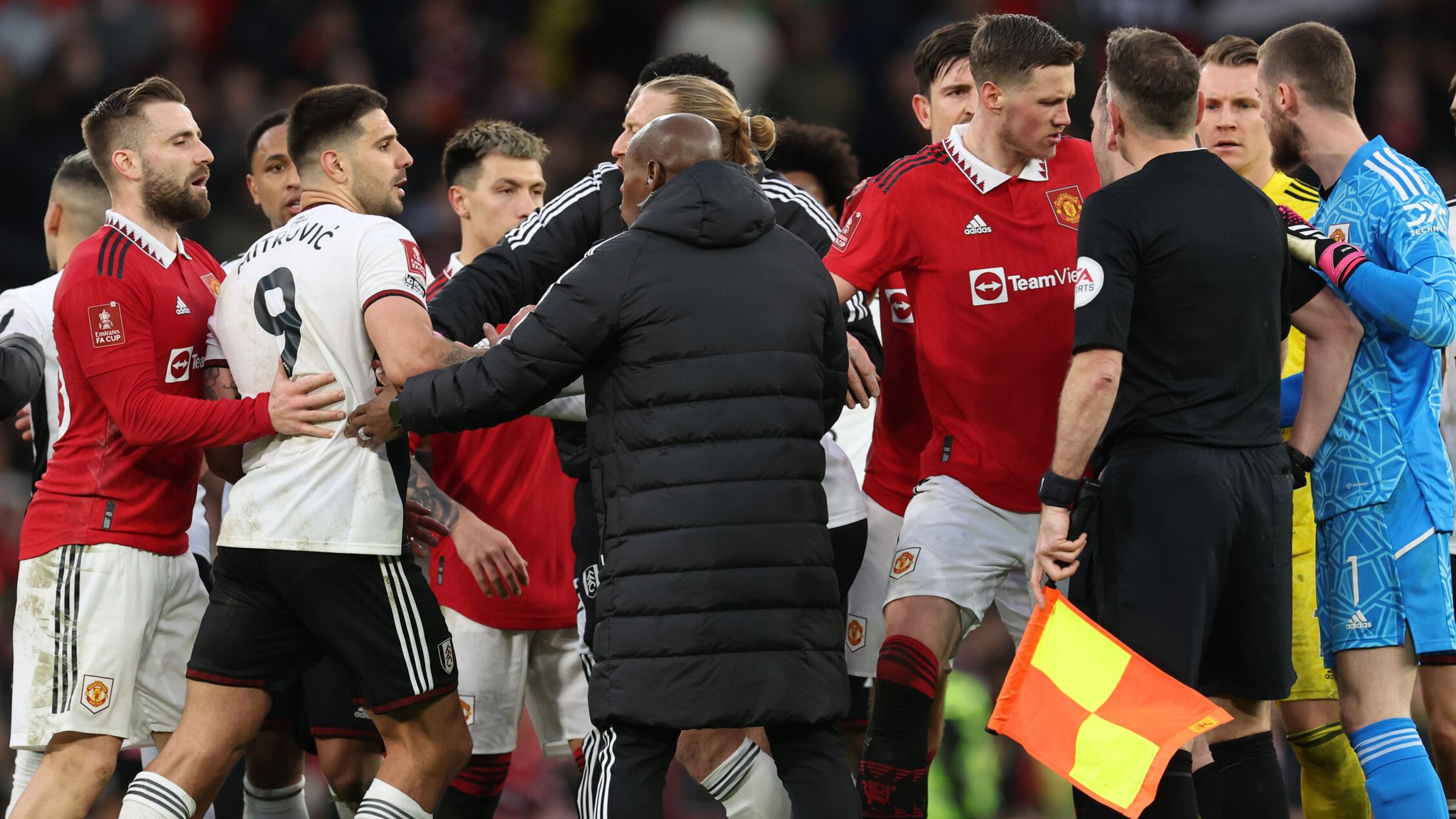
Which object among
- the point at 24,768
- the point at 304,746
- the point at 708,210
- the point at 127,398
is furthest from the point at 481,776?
the point at 708,210

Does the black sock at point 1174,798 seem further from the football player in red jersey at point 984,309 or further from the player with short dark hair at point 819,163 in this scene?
the player with short dark hair at point 819,163

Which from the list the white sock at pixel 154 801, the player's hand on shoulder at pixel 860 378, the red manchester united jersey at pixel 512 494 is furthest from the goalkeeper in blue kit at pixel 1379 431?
the white sock at pixel 154 801

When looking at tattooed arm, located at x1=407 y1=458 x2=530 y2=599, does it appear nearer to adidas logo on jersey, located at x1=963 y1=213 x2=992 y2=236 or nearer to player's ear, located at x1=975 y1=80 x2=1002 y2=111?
adidas logo on jersey, located at x1=963 y1=213 x2=992 y2=236

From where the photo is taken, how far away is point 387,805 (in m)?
4.70

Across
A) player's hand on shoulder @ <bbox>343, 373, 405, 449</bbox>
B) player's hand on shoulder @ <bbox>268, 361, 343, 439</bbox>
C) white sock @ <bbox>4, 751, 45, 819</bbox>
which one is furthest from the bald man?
white sock @ <bbox>4, 751, 45, 819</bbox>

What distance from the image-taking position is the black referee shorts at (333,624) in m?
4.72

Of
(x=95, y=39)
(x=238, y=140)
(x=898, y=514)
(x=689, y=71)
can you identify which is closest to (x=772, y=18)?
(x=238, y=140)

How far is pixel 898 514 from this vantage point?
5.77 m

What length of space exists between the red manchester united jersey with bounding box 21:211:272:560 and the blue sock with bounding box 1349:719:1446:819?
356 centimetres

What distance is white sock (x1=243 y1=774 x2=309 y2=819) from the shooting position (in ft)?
20.0

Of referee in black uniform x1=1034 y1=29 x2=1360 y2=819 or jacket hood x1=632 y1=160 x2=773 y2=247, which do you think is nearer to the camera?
jacket hood x1=632 y1=160 x2=773 y2=247

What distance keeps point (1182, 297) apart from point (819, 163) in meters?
3.11

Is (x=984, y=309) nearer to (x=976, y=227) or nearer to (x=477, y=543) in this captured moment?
(x=976, y=227)

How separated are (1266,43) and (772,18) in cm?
812
